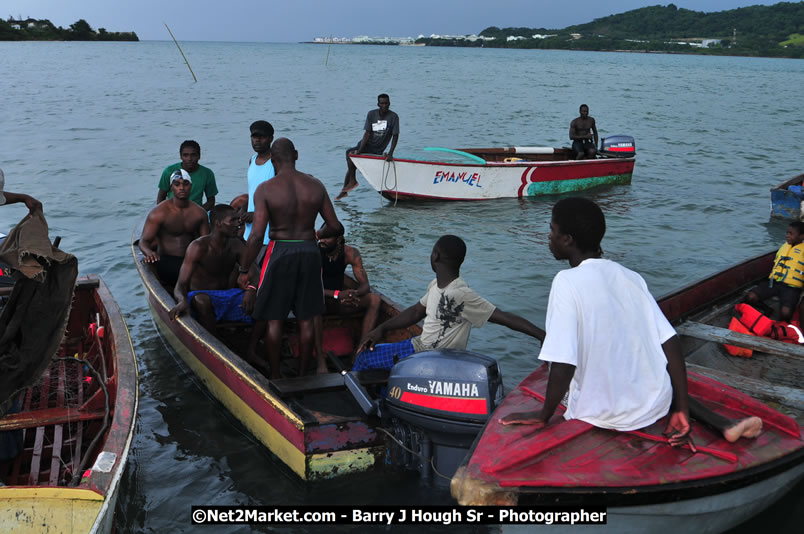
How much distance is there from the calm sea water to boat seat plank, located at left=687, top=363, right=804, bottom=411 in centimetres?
67

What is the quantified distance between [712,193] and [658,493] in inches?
572

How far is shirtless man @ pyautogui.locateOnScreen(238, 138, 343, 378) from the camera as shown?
5031mm

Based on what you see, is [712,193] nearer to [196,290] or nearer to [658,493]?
[196,290]

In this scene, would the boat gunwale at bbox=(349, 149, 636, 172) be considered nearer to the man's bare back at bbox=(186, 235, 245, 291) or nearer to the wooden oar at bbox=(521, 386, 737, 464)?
the man's bare back at bbox=(186, 235, 245, 291)

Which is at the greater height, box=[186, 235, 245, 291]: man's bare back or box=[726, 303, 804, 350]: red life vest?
box=[186, 235, 245, 291]: man's bare back

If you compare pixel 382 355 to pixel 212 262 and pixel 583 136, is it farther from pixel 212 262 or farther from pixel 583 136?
pixel 583 136

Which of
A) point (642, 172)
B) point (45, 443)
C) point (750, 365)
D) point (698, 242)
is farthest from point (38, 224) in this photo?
point (642, 172)

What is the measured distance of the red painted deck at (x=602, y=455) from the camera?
122 inches

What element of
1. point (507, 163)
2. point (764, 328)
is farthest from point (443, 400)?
point (507, 163)

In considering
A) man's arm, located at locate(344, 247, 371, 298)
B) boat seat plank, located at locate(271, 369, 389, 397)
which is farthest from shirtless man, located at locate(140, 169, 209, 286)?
boat seat plank, located at locate(271, 369, 389, 397)

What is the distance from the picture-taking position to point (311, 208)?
510 cm

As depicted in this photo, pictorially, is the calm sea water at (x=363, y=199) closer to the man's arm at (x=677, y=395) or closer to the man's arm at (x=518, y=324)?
the man's arm at (x=518, y=324)

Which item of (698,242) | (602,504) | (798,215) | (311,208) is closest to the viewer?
(602,504)

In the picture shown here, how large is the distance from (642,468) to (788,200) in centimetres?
1169
